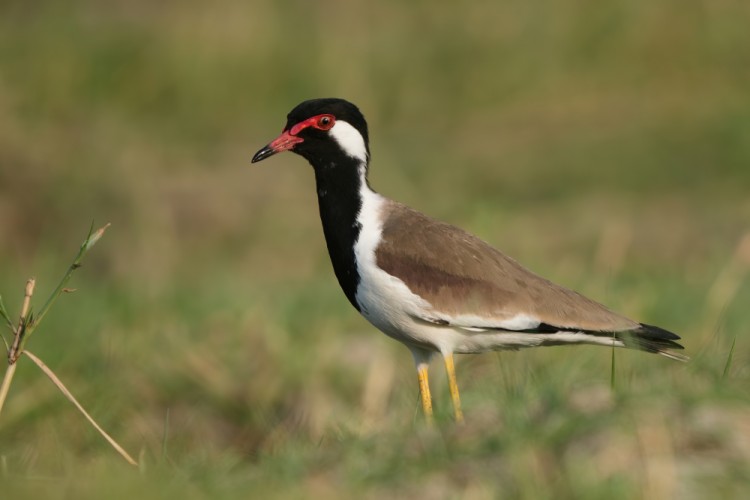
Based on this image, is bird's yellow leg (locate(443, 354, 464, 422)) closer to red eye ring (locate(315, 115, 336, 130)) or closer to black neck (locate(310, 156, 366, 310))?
black neck (locate(310, 156, 366, 310))

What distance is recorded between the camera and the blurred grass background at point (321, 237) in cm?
396

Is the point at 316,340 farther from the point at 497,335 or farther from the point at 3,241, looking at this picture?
the point at 3,241

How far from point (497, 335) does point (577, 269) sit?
3.43 m

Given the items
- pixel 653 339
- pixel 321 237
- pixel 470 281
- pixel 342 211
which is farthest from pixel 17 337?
pixel 321 237

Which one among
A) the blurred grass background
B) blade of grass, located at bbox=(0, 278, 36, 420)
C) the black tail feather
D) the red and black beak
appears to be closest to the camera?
the blurred grass background

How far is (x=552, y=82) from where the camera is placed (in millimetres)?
13047

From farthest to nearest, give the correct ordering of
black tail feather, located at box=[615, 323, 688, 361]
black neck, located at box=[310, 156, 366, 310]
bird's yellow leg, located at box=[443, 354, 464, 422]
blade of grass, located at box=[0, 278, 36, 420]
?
black neck, located at box=[310, 156, 366, 310] < black tail feather, located at box=[615, 323, 688, 361] < bird's yellow leg, located at box=[443, 354, 464, 422] < blade of grass, located at box=[0, 278, 36, 420]

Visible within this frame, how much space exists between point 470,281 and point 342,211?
0.58 metres

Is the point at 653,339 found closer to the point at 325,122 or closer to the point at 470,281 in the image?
the point at 470,281

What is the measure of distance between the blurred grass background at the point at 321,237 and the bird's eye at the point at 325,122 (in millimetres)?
1188

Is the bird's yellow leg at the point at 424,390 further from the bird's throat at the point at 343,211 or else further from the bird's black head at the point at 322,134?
the bird's black head at the point at 322,134

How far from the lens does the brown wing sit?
5.01 meters

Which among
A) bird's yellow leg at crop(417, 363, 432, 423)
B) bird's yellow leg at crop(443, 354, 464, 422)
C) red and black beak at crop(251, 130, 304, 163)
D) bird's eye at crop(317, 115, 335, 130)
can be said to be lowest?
bird's yellow leg at crop(417, 363, 432, 423)

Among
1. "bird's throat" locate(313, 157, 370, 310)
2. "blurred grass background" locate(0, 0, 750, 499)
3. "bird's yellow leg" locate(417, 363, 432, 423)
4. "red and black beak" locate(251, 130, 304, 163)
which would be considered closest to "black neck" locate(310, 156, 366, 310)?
"bird's throat" locate(313, 157, 370, 310)
